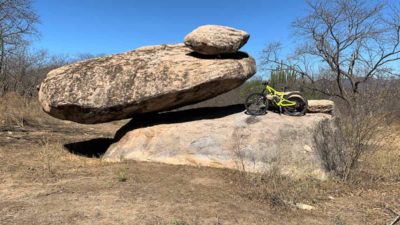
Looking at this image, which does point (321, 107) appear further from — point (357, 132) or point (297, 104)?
point (357, 132)

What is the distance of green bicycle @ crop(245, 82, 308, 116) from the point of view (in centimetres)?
837

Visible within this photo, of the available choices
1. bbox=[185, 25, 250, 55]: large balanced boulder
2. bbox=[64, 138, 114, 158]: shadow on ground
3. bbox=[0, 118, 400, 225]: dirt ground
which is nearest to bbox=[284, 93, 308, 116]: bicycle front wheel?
bbox=[185, 25, 250, 55]: large balanced boulder

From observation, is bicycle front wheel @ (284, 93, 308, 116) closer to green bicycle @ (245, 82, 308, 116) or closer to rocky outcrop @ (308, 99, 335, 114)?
green bicycle @ (245, 82, 308, 116)

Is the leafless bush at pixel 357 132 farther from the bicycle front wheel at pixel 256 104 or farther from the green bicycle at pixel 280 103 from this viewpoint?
the bicycle front wheel at pixel 256 104

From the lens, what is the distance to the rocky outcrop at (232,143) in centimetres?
725

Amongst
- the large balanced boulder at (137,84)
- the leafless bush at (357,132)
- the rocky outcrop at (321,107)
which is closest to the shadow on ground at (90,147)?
the large balanced boulder at (137,84)

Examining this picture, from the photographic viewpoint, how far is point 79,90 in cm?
845

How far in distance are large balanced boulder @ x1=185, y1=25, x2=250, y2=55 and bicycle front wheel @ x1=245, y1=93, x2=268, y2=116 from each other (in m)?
1.03

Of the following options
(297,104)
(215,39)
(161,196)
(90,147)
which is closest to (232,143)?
(297,104)

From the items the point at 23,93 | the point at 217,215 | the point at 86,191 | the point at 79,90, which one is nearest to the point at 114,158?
the point at 79,90

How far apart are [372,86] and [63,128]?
31.2ft

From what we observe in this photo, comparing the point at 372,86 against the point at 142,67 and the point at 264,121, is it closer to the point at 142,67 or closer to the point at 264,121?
the point at 264,121

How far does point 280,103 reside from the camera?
841 centimetres

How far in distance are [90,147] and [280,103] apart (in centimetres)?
472
